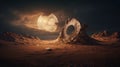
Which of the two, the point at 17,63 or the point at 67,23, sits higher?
the point at 67,23

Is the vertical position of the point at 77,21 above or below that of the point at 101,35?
above

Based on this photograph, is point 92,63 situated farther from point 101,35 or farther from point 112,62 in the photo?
point 101,35

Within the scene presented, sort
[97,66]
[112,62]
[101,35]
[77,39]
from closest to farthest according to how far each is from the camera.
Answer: [97,66] < [112,62] < [77,39] < [101,35]

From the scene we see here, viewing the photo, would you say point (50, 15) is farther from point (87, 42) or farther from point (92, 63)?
point (92, 63)

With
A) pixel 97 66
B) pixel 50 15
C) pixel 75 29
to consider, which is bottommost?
pixel 97 66

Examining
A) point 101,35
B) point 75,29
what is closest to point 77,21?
point 75,29

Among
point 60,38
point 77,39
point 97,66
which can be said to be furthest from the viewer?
point 60,38

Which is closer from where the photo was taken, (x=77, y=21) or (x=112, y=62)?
(x=112, y=62)

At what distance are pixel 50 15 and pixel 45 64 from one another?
36.9 meters


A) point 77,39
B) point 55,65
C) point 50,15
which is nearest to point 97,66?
point 55,65

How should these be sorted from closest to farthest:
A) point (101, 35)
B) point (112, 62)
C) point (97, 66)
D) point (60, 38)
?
point (97, 66)
point (112, 62)
point (60, 38)
point (101, 35)

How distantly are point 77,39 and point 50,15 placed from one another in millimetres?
14160

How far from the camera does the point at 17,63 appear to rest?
1170 inches

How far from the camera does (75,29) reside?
59219mm
